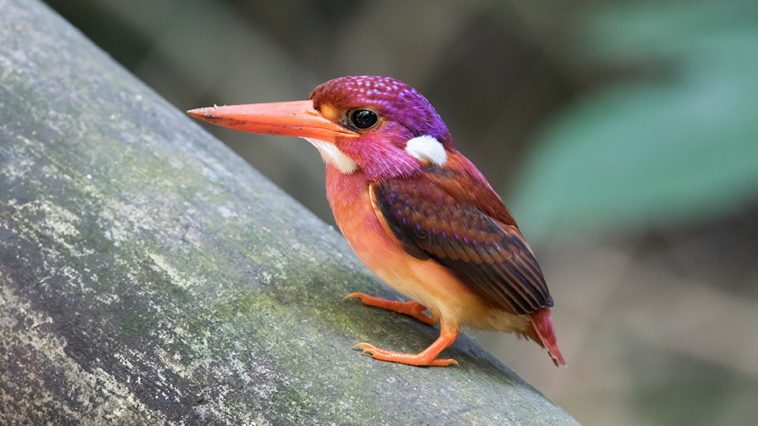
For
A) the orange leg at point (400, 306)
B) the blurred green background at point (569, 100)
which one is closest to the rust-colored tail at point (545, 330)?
the orange leg at point (400, 306)

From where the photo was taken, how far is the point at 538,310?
1.41m

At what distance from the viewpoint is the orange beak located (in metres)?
1.30

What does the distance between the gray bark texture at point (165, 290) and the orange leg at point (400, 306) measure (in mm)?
15

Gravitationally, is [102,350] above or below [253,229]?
below

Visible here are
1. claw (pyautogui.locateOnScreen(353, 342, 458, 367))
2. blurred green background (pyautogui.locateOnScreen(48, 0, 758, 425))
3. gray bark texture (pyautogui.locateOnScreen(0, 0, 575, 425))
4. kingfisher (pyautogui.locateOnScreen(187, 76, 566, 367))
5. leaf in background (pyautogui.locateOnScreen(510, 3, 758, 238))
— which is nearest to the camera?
gray bark texture (pyautogui.locateOnScreen(0, 0, 575, 425))

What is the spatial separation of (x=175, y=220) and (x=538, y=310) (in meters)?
0.71

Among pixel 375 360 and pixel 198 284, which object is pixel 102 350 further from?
pixel 375 360

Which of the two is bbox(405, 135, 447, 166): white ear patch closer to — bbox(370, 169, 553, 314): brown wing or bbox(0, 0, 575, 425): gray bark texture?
bbox(370, 169, 553, 314): brown wing

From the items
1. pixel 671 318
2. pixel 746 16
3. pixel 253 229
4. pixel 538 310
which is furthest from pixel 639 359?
pixel 253 229

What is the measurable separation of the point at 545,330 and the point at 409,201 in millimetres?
397

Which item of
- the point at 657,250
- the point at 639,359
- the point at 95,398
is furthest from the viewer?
the point at 657,250

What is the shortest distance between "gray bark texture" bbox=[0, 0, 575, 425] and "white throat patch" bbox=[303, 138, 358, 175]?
0.60ft

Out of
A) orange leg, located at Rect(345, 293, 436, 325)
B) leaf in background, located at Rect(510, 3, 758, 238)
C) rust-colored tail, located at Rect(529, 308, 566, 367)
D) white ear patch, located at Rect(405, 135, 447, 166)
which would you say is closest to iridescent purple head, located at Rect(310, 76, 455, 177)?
white ear patch, located at Rect(405, 135, 447, 166)

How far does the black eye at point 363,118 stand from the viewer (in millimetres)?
1304
